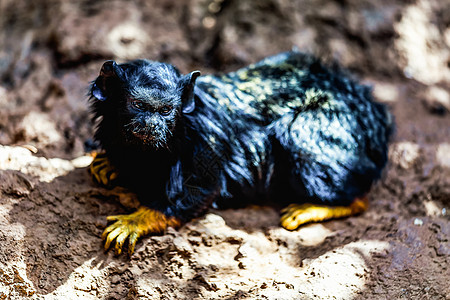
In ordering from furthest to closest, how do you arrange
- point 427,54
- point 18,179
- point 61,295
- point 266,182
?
point 427,54 → point 266,182 → point 18,179 → point 61,295

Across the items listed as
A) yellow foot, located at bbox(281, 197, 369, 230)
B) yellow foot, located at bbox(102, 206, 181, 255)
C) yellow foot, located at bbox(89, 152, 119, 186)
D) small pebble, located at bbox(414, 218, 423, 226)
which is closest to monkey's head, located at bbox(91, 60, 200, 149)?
yellow foot, located at bbox(89, 152, 119, 186)

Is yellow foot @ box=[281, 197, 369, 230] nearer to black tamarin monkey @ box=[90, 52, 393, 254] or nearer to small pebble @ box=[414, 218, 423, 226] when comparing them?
black tamarin monkey @ box=[90, 52, 393, 254]

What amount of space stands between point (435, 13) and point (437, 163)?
9.00ft

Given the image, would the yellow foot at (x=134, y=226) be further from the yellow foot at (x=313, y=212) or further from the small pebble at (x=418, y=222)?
the small pebble at (x=418, y=222)

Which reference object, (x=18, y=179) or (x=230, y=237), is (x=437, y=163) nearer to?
(x=230, y=237)

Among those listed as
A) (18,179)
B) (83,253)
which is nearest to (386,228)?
(83,253)

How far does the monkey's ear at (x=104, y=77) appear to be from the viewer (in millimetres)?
3572

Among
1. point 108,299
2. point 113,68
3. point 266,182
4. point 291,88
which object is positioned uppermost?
point 113,68

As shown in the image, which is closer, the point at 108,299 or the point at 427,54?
the point at 108,299

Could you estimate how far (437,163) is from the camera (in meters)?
4.93

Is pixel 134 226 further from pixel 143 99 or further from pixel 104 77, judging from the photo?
pixel 104 77

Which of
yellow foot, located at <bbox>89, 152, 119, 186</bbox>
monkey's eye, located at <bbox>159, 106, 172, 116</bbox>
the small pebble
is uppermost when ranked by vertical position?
monkey's eye, located at <bbox>159, 106, 172, 116</bbox>

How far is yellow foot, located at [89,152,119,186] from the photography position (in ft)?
13.3

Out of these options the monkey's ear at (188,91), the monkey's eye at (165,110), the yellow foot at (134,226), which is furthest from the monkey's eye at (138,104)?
the yellow foot at (134,226)
